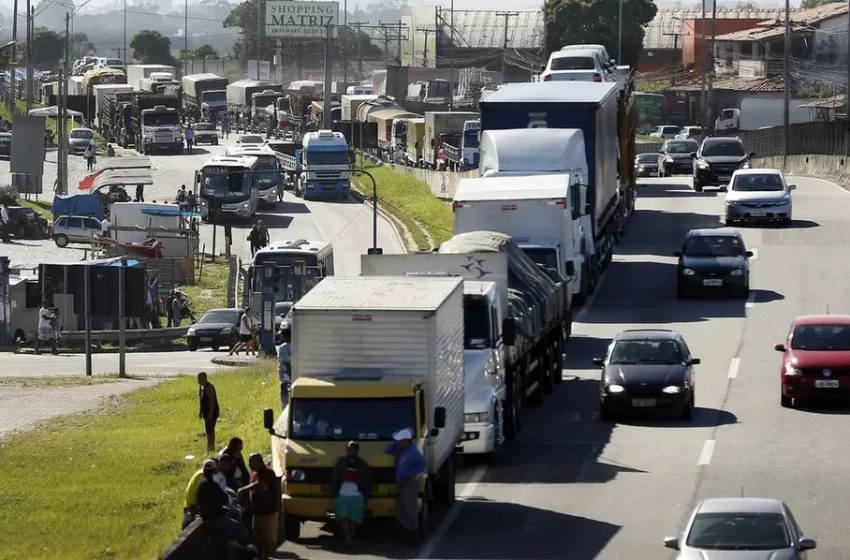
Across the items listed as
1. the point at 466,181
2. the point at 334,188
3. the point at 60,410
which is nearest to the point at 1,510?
the point at 60,410

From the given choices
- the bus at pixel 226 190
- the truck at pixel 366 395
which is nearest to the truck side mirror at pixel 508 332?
Answer: the truck at pixel 366 395

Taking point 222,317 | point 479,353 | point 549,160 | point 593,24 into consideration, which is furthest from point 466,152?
point 479,353

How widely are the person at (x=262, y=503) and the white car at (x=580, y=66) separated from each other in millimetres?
40816

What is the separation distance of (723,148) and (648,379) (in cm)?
3628

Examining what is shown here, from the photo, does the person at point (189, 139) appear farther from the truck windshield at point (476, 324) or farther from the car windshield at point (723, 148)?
the truck windshield at point (476, 324)

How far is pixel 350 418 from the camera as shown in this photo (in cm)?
1977

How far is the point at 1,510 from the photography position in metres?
22.3

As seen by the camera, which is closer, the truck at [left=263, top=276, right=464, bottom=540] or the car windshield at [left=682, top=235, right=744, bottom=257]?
the truck at [left=263, top=276, right=464, bottom=540]

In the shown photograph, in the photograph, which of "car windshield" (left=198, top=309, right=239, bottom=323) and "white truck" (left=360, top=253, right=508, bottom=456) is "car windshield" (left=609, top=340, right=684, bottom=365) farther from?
"car windshield" (left=198, top=309, right=239, bottom=323)

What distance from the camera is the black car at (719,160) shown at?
62.0 meters

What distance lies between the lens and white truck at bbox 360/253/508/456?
24.0 metres

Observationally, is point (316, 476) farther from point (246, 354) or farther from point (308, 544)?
point (246, 354)

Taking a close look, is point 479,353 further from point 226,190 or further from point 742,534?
point 226,190

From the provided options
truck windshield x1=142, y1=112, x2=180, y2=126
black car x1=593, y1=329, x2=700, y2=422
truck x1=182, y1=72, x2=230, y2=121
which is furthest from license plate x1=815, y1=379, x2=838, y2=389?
truck x1=182, y1=72, x2=230, y2=121
